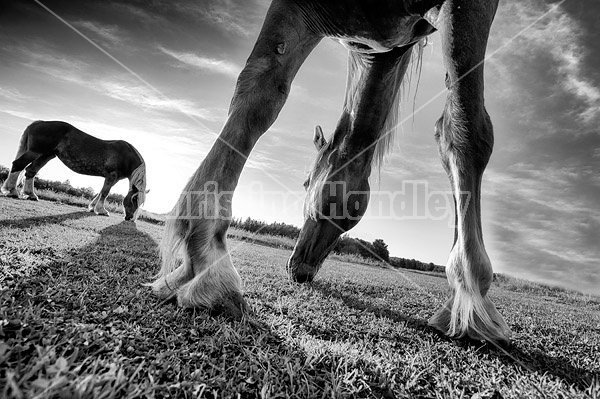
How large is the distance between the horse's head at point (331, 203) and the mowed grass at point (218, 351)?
858 millimetres

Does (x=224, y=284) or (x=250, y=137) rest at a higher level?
(x=250, y=137)

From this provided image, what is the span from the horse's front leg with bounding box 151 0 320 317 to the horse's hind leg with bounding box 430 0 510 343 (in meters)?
0.83

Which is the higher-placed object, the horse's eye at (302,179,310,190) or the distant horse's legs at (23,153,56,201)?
the horse's eye at (302,179,310,190)

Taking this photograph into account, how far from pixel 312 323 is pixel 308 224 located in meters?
1.30

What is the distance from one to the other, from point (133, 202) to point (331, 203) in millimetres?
6939

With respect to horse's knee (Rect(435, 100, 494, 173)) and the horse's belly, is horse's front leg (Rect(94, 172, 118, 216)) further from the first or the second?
horse's knee (Rect(435, 100, 494, 173))

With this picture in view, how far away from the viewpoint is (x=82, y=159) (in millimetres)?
8148

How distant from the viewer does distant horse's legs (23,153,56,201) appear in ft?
25.5

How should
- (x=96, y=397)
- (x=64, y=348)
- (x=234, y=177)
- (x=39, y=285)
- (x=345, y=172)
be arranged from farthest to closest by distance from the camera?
(x=345, y=172) → (x=234, y=177) → (x=39, y=285) → (x=64, y=348) → (x=96, y=397)

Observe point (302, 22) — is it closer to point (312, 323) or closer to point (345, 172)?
point (345, 172)

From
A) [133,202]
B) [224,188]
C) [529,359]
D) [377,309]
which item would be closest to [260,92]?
[224,188]

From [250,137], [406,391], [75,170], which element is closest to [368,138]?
[250,137]

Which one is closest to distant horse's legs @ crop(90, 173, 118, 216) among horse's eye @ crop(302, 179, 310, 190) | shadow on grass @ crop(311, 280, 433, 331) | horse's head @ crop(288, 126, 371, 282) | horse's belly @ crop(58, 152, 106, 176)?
horse's belly @ crop(58, 152, 106, 176)

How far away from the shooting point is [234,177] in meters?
1.53
